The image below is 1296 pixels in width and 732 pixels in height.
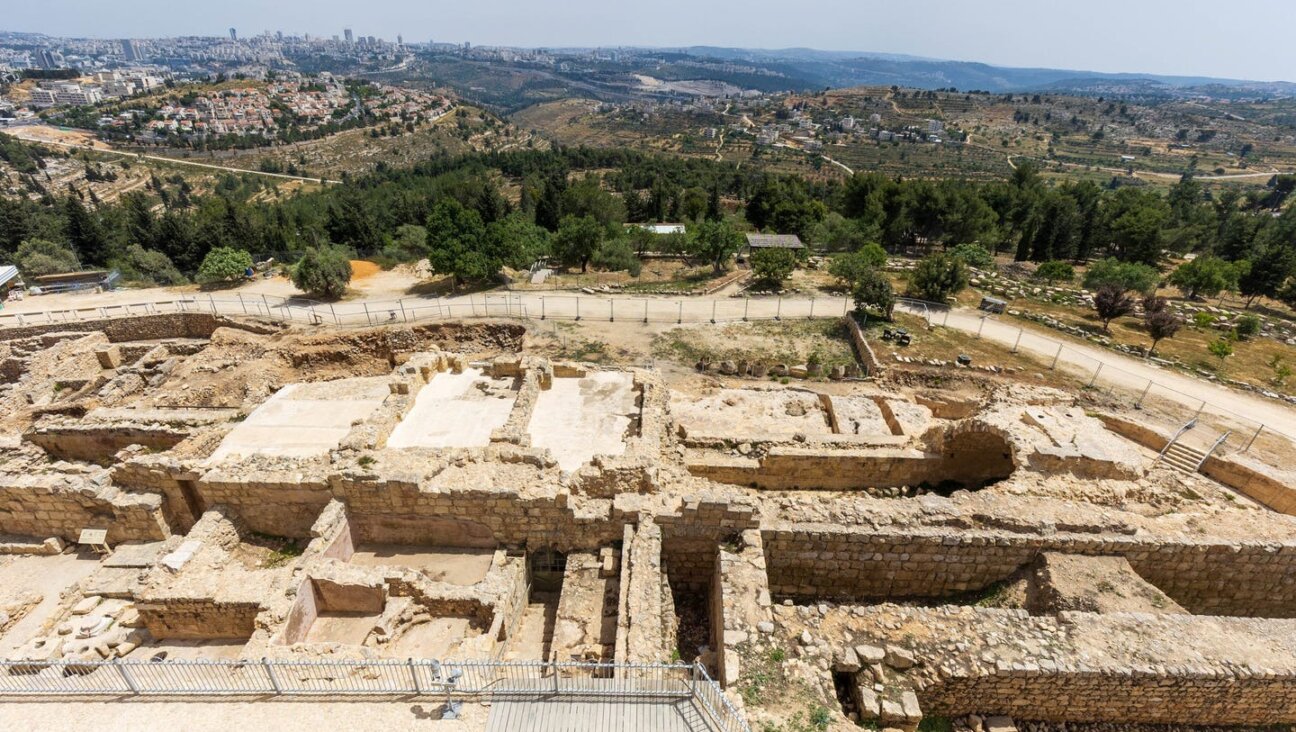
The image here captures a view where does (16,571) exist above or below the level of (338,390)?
below

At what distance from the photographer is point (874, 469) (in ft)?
57.4

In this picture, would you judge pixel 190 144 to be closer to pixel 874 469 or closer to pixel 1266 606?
pixel 874 469

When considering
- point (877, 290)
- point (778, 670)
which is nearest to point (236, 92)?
point (877, 290)

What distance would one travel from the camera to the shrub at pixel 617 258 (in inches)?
1671

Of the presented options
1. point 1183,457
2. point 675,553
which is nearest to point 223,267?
point 675,553

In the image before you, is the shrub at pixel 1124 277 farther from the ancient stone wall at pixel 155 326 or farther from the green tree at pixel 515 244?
the ancient stone wall at pixel 155 326

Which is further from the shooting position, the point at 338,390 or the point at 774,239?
the point at 774,239

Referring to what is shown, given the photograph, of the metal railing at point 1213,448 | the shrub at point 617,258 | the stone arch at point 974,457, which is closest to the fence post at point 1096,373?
the metal railing at point 1213,448

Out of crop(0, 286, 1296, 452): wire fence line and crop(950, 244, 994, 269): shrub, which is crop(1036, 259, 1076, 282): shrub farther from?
crop(0, 286, 1296, 452): wire fence line

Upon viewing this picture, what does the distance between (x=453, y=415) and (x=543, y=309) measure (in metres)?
14.3

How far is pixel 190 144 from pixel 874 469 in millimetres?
181734

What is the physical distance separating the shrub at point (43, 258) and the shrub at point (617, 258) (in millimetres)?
36741

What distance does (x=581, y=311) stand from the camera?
3275 centimetres

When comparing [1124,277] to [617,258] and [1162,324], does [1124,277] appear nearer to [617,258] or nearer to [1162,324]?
[1162,324]
